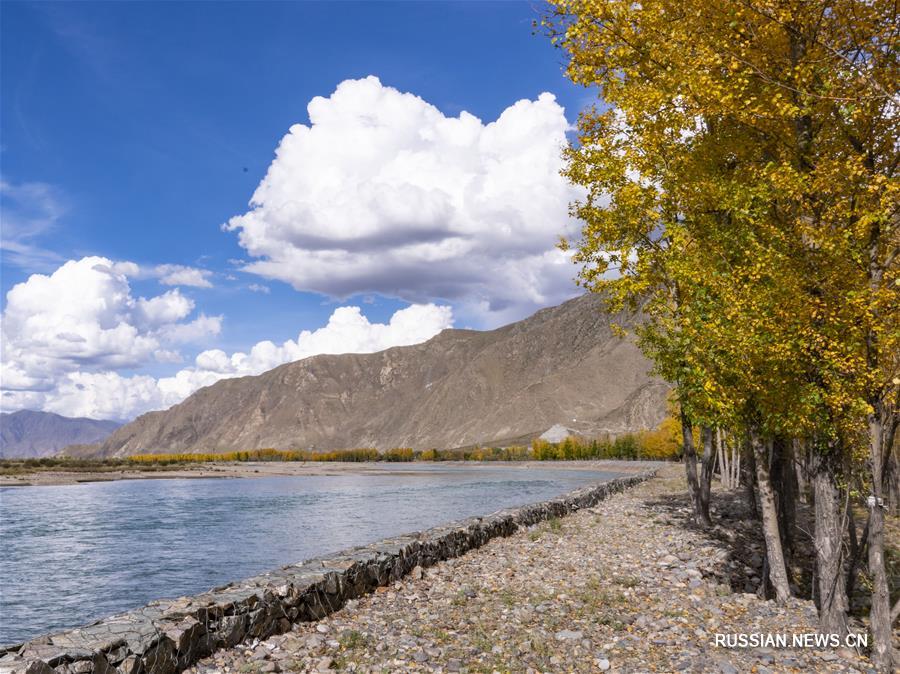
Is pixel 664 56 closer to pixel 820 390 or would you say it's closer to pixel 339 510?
pixel 820 390

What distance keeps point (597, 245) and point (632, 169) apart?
98.6 inches

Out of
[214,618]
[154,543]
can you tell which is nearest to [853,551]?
[214,618]

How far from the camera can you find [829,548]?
37.7 feet

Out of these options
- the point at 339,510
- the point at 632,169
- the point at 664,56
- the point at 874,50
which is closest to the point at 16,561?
the point at 339,510

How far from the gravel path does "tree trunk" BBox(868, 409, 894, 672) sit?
1.18 feet

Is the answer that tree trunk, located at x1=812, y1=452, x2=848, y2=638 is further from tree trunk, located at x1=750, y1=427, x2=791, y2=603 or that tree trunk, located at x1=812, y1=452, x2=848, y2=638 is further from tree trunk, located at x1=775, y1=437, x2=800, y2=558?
tree trunk, located at x1=775, y1=437, x2=800, y2=558

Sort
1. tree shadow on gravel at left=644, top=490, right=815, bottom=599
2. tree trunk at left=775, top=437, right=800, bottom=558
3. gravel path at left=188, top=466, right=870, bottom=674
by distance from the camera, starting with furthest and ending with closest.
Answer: tree shadow on gravel at left=644, top=490, right=815, bottom=599 → tree trunk at left=775, top=437, right=800, bottom=558 → gravel path at left=188, top=466, right=870, bottom=674

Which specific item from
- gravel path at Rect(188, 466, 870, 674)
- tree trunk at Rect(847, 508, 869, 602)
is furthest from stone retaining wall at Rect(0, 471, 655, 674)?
tree trunk at Rect(847, 508, 869, 602)

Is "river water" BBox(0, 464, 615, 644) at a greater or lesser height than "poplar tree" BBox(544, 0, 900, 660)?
lesser

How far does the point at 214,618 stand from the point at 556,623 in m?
5.86

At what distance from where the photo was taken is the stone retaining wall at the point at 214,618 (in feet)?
27.2

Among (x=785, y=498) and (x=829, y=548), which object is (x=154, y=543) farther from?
(x=829, y=548)

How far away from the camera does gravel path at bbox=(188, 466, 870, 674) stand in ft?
32.7

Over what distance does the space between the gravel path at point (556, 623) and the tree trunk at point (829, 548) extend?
1.99 feet
